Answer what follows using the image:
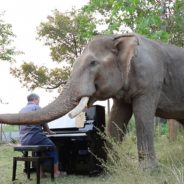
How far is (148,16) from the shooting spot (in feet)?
36.7

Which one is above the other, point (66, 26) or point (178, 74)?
point (66, 26)

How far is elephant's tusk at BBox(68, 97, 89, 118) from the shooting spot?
6700mm

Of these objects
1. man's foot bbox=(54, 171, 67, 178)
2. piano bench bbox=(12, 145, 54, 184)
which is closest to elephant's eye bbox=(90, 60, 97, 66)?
piano bench bbox=(12, 145, 54, 184)

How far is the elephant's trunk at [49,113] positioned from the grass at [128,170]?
992 mm

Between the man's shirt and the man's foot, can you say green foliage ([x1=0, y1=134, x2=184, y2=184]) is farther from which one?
the man's shirt

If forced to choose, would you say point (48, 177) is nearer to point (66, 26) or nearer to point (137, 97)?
point (137, 97)

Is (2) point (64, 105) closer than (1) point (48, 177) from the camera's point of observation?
Yes

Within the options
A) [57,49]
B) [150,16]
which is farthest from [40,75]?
[150,16]

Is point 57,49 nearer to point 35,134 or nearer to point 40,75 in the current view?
point 40,75

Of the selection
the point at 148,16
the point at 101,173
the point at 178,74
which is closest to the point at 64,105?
the point at 101,173

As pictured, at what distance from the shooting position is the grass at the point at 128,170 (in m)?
5.27

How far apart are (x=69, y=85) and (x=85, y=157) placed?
1.85 metres

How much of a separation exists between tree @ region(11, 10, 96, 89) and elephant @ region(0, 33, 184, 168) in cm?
2128

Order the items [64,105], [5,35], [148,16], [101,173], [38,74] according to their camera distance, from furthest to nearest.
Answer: [38,74], [5,35], [148,16], [101,173], [64,105]
